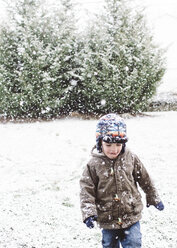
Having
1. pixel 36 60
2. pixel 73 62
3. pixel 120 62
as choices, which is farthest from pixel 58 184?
pixel 73 62

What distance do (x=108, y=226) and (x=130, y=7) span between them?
981cm

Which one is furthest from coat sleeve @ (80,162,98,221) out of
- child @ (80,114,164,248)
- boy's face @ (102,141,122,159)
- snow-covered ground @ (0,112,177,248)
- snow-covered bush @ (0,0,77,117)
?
snow-covered bush @ (0,0,77,117)

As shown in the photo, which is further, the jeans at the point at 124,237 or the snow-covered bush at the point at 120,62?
the snow-covered bush at the point at 120,62

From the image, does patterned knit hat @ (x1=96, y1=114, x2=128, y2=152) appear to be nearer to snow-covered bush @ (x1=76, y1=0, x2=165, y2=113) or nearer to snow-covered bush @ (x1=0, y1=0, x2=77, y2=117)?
snow-covered bush @ (x1=76, y1=0, x2=165, y2=113)

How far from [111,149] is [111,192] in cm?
32

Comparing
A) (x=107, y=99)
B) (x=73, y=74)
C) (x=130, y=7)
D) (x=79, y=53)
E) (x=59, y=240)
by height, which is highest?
(x=130, y=7)

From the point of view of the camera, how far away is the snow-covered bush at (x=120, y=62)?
9836mm

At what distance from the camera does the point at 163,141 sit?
6906 millimetres

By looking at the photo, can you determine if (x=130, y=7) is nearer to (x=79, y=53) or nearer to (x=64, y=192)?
(x=79, y=53)

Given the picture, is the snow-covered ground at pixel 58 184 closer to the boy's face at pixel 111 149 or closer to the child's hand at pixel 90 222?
the child's hand at pixel 90 222

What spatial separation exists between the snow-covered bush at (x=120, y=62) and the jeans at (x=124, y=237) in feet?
25.2

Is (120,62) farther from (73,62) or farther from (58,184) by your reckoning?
(58,184)

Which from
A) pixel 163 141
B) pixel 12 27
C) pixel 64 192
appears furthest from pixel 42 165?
pixel 12 27

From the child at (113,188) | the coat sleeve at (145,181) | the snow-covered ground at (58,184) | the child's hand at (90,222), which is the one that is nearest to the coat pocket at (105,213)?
the child at (113,188)
